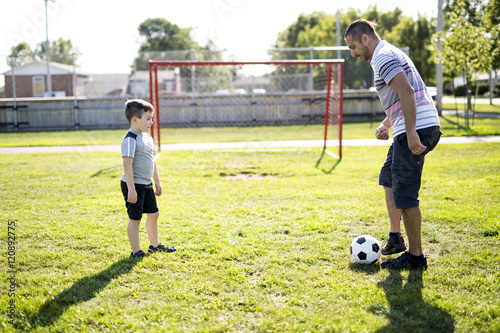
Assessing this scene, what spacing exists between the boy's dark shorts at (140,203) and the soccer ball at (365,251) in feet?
5.95

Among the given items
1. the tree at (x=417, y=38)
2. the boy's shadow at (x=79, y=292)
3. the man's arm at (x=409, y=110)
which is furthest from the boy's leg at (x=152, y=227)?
the tree at (x=417, y=38)

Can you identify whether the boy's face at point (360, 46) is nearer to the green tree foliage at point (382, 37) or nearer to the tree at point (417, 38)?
the green tree foliage at point (382, 37)

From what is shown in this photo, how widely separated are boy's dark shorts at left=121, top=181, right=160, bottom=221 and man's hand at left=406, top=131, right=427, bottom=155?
227 cm

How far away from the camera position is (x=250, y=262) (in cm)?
373

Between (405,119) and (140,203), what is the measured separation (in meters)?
2.32

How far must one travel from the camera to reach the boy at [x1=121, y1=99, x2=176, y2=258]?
3.75 meters

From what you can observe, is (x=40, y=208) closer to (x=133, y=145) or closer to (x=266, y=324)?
(x=133, y=145)

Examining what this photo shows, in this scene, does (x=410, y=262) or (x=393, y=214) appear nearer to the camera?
(x=410, y=262)

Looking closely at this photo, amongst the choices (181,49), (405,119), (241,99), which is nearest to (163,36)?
(181,49)

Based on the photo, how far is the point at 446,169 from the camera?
8.09 meters

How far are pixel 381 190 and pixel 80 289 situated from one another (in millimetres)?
4681

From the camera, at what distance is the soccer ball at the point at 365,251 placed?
143 inches

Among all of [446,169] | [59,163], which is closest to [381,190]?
[446,169]

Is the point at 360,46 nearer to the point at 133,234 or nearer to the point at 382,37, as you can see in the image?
the point at 133,234
